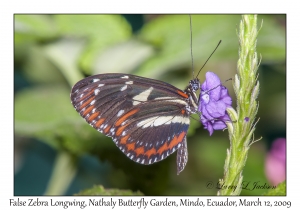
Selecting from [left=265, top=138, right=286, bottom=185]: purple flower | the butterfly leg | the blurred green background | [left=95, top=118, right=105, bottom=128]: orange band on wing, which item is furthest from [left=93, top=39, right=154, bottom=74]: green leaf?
[left=265, top=138, right=286, bottom=185]: purple flower

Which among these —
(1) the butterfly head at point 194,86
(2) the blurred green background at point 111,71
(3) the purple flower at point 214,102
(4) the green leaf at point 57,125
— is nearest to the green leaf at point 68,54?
(2) the blurred green background at point 111,71

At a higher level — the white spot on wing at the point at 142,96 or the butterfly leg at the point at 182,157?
the white spot on wing at the point at 142,96

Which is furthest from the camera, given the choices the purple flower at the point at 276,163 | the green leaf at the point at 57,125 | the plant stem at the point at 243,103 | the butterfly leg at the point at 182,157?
the purple flower at the point at 276,163

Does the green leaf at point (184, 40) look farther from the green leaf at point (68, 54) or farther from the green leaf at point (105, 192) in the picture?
the green leaf at point (105, 192)

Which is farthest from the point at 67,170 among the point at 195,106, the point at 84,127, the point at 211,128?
the point at 211,128

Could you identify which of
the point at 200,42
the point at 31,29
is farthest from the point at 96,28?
the point at 200,42

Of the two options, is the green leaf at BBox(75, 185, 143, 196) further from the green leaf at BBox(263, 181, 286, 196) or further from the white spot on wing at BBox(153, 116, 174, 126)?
the green leaf at BBox(263, 181, 286, 196)
